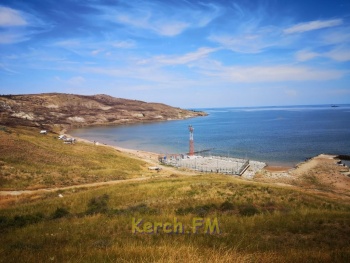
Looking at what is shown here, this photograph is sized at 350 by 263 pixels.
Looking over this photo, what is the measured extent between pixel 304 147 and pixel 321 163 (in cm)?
2391

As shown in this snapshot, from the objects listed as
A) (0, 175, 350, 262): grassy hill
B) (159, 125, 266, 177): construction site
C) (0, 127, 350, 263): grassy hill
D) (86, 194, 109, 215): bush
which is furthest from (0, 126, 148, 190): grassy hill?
(0, 175, 350, 262): grassy hill

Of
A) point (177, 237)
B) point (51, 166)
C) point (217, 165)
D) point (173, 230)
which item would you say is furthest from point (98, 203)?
point (217, 165)

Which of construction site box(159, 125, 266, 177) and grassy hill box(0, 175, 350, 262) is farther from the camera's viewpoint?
construction site box(159, 125, 266, 177)

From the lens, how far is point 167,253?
6016 millimetres

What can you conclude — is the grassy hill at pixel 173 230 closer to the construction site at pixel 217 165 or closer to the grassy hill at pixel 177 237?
the grassy hill at pixel 177 237

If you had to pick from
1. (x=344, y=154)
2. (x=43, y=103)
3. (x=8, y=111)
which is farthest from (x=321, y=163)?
(x=43, y=103)

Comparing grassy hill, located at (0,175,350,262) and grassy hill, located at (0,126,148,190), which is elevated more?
grassy hill, located at (0,175,350,262)

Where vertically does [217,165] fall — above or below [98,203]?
below

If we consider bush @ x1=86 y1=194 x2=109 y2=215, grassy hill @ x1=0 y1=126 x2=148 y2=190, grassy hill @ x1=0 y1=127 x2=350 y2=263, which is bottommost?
grassy hill @ x1=0 y1=126 x2=148 y2=190

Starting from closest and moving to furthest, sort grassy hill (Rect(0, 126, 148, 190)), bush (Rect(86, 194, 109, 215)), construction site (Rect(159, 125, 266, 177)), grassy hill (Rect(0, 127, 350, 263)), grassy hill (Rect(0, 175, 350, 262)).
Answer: grassy hill (Rect(0, 175, 350, 262)) → grassy hill (Rect(0, 127, 350, 263)) → bush (Rect(86, 194, 109, 215)) → grassy hill (Rect(0, 126, 148, 190)) → construction site (Rect(159, 125, 266, 177))

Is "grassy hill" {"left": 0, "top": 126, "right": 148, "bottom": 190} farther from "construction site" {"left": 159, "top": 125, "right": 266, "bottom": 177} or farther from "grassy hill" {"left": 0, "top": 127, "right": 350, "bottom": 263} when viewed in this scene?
"construction site" {"left": 159, "top": 125, "right": 266, "bottom": 177}

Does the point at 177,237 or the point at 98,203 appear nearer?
the point at 177,237

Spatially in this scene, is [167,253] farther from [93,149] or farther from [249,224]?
[93,149]

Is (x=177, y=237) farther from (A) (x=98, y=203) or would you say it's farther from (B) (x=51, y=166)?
(B) (x=51, y=166)
